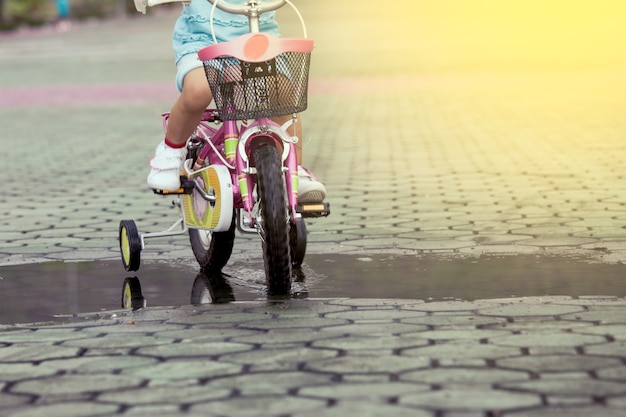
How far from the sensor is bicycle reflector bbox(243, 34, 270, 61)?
4902mm

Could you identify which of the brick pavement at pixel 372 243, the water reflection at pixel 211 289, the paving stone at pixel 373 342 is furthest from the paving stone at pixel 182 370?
the water reflection at pixel 211 289

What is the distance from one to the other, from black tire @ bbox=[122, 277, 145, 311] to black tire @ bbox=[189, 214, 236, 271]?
33 cm

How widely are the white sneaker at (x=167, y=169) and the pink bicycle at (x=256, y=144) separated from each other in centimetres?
5

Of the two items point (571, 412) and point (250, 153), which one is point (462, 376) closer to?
point (571, 412)

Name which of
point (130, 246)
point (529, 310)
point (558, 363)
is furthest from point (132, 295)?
point (558, 363)

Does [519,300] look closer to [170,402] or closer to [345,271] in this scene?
[345,271]

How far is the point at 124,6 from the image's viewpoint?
2336 inches

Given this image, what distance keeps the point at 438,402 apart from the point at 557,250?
2686 mm

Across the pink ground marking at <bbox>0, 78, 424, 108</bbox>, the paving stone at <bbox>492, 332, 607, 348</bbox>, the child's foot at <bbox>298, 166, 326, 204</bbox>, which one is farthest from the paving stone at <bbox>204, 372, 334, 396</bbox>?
the pink ground marking at <bbox>0, 78, 424, 108</bbox>

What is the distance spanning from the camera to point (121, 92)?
60.5ft

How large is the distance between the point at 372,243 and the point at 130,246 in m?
1.27

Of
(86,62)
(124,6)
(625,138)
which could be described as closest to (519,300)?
(625,138)

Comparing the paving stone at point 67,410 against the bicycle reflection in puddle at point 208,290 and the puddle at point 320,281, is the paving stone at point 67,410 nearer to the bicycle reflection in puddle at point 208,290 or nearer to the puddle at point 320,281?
the puddle at point 320,281

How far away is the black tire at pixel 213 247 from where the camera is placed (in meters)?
5.77
